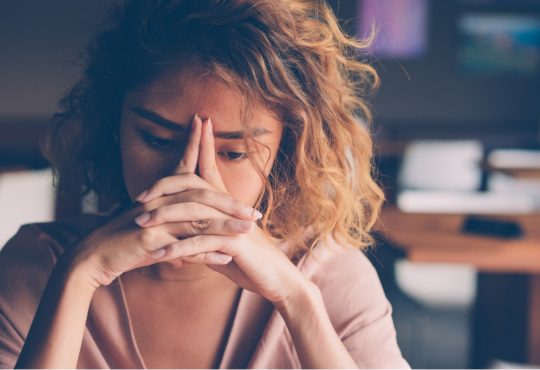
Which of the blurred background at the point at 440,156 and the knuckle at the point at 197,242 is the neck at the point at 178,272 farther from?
the blurred background at the point at 440,156

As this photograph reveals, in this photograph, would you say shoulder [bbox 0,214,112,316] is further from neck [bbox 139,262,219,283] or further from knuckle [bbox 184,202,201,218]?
knuckle [bbox 184,202,201,218]

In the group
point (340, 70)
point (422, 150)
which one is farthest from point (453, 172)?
point (340, 70)

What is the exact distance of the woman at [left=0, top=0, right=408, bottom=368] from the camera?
1.15 meters

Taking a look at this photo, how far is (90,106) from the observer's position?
152 cm

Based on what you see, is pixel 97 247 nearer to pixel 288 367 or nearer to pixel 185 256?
pixel 185 256

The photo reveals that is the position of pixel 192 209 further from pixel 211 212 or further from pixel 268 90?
pixel 268 90

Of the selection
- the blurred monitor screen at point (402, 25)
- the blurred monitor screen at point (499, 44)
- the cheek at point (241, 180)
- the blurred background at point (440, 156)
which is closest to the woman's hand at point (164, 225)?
the cheek at point (241, 180)

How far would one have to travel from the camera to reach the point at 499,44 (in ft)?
24.9

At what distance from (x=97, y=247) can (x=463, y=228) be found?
1920 mm

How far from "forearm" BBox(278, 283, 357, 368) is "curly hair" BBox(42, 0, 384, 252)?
8.4 inches

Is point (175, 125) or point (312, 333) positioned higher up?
point (175, 125)

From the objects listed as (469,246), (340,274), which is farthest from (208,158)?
(469,246)

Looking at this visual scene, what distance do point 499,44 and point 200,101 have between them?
23.1ft

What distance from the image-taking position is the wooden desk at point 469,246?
243 cm
